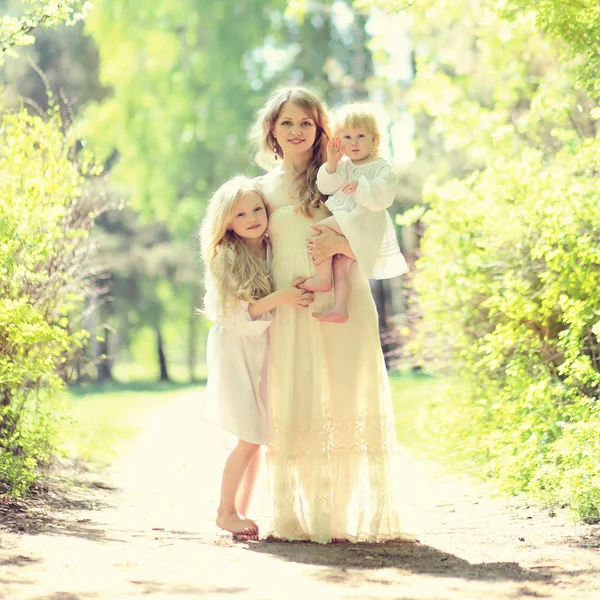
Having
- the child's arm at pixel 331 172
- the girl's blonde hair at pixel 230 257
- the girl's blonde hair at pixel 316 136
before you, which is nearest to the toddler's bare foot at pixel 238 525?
the girl's blonde hair at pixel 230 257

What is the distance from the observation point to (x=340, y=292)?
455 cm

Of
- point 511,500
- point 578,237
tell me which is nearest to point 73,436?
point 511,500

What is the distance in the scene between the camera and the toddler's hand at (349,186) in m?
4.46

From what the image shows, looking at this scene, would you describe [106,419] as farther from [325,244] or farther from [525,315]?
[325,244]

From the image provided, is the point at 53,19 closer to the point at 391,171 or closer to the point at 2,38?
the point at 2,38

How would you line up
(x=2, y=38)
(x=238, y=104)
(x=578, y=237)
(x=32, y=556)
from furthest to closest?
1. (x=238, y=104)
2. (x=578, y=237)
3. (x=2, y=38)
4. (x=32, y=556)

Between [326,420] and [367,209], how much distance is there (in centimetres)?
101

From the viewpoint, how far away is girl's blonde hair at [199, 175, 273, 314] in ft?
15.0

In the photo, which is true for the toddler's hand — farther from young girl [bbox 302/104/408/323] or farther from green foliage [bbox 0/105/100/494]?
green foliage [bbox 0/105/100/494]

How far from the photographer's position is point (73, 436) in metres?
9.12

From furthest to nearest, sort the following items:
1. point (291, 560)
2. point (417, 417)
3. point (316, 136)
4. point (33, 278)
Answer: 1. point (417, 417)
2. point (33, 278)
3. point (316, 136)
4. point (291, 560)

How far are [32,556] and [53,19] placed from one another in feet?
9.53

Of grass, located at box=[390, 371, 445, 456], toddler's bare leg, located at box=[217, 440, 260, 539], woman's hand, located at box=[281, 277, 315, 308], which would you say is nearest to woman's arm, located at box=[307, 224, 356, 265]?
woman's hand, located at box=[281, 277, 315, 308]

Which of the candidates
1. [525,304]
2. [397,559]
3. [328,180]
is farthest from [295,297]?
[525,304]
